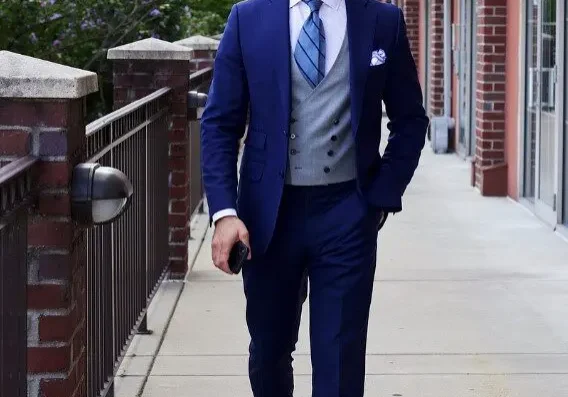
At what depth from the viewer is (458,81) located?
17.0 metres

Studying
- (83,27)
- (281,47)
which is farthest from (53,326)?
(83,27)

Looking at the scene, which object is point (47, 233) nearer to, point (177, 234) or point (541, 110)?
point (177, 234)

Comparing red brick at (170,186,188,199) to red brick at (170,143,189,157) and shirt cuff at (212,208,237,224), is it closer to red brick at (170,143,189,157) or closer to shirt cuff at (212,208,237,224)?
red brick at (170,143,189,157)

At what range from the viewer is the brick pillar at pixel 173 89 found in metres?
8.19

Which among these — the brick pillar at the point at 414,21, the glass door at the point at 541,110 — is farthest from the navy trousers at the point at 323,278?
the brick pillar at the point at 414,21

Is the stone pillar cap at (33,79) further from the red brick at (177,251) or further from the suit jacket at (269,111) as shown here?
the red brick at (177,251)

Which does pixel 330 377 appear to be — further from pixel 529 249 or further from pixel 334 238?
pixel 529 249

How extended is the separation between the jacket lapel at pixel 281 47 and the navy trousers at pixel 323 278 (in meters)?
0.28

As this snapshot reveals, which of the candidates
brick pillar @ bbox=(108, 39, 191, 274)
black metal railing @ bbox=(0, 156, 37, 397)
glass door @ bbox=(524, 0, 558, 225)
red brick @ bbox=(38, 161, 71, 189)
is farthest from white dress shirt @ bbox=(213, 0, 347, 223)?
glass door @ bbox=(524, 0, 558, 225)

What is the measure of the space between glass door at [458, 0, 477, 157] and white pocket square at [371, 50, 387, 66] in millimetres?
11375

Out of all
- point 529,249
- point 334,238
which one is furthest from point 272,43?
point 529,249

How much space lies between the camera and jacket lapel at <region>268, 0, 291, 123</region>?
4156 millimetres

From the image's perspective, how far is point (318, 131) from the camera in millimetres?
4188

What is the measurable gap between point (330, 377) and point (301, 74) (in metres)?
0.90
